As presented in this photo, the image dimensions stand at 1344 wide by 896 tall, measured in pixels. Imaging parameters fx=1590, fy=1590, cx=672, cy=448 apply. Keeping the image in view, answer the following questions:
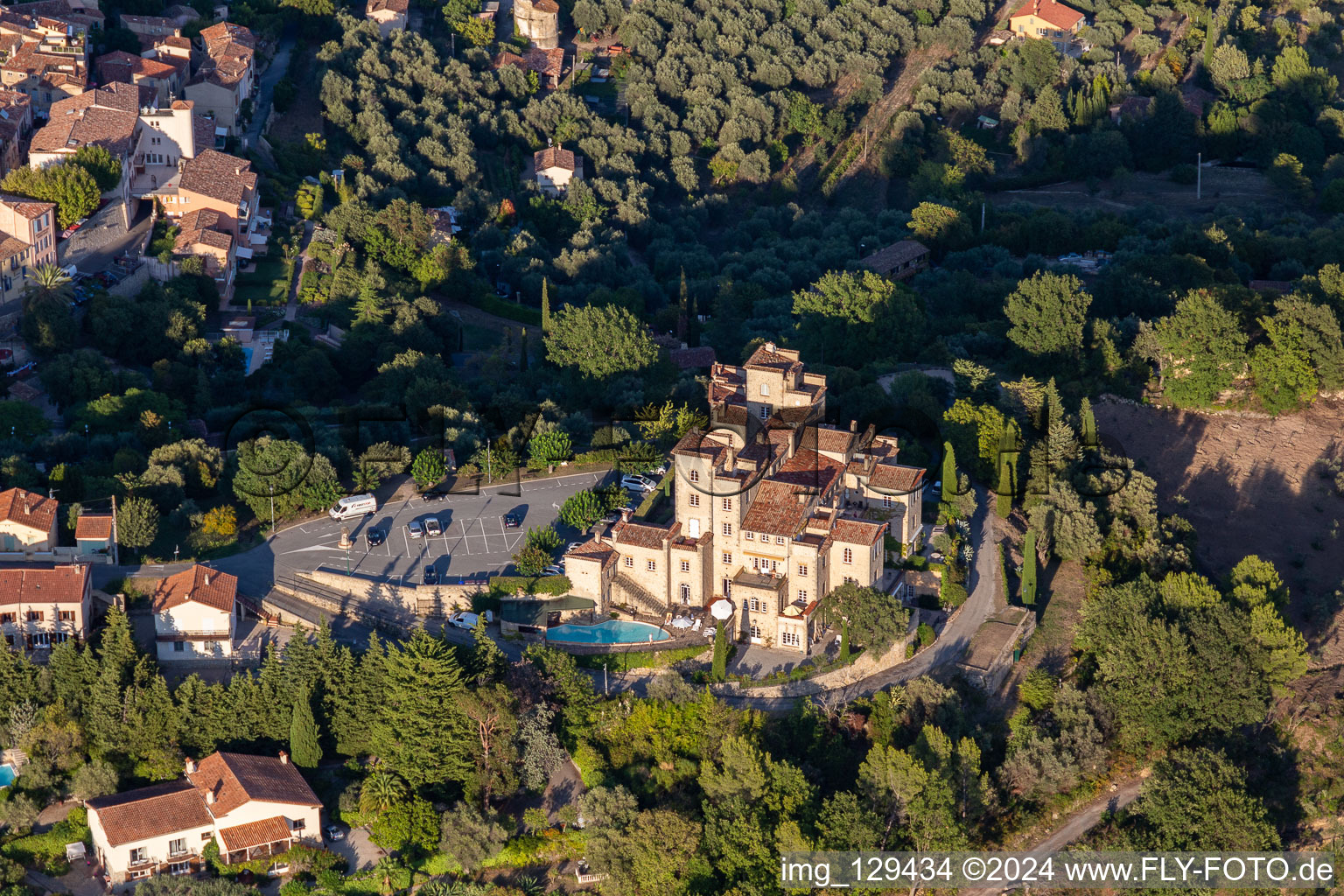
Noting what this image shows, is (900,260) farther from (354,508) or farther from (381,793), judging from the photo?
(381,793)

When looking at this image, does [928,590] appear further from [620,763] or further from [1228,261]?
[1228,261]

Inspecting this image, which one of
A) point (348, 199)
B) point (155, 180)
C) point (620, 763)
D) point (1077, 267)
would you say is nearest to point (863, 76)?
point (1077, 267)

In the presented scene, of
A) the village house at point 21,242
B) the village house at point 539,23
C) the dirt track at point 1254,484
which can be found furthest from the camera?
the village house at point 539,23

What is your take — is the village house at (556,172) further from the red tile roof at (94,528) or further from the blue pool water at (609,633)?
the blue pool water at (609,633)

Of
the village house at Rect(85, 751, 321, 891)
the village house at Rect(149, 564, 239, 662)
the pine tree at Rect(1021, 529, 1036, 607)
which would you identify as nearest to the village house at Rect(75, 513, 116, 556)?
the village house at Rect(149, 564, 239, 662)

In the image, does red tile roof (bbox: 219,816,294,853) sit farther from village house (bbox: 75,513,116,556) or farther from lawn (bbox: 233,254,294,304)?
lawn (bbox: 233,254,294,304)

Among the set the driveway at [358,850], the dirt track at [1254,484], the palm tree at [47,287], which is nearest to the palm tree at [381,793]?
the driveway at [358,850]

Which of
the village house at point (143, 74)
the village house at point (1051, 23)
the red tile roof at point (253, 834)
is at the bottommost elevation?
the red tile roof at point (253, 834)
